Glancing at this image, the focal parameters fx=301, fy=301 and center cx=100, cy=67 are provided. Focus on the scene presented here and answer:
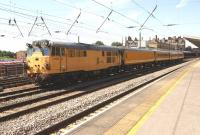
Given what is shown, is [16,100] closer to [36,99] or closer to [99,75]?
[36,99]

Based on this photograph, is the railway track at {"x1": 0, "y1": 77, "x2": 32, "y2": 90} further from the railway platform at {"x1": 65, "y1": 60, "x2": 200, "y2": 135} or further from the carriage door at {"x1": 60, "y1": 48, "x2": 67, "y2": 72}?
the railway platform at {"x1": 65, "y1": 60, "x2": 200, "y2": 135}

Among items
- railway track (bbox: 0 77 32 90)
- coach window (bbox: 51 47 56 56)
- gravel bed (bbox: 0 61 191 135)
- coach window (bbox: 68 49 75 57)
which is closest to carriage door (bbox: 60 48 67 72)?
coach window (bbox: 68 49 75 57)

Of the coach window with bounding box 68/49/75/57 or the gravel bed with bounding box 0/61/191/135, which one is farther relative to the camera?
the coach window with bounding box 68/49/75/57

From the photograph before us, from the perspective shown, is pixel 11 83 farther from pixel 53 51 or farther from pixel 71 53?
pixel 53 51

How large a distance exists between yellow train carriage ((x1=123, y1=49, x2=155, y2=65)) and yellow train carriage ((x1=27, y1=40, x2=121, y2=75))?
10197 mm

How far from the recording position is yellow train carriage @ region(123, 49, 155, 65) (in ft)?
117

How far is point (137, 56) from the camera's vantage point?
39875mm

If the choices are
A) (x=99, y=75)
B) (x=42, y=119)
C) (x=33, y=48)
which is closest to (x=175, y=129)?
(x=42, y=119)

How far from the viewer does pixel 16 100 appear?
51.3 ft

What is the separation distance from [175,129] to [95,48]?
18046 millimetres

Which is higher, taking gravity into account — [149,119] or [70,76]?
[70,76]

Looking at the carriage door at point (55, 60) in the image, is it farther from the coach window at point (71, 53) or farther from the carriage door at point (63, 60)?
the coach window at point (71, 53)

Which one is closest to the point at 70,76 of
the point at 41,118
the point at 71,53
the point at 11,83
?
the point at 71,53

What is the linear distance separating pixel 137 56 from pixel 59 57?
20818 millimetres
